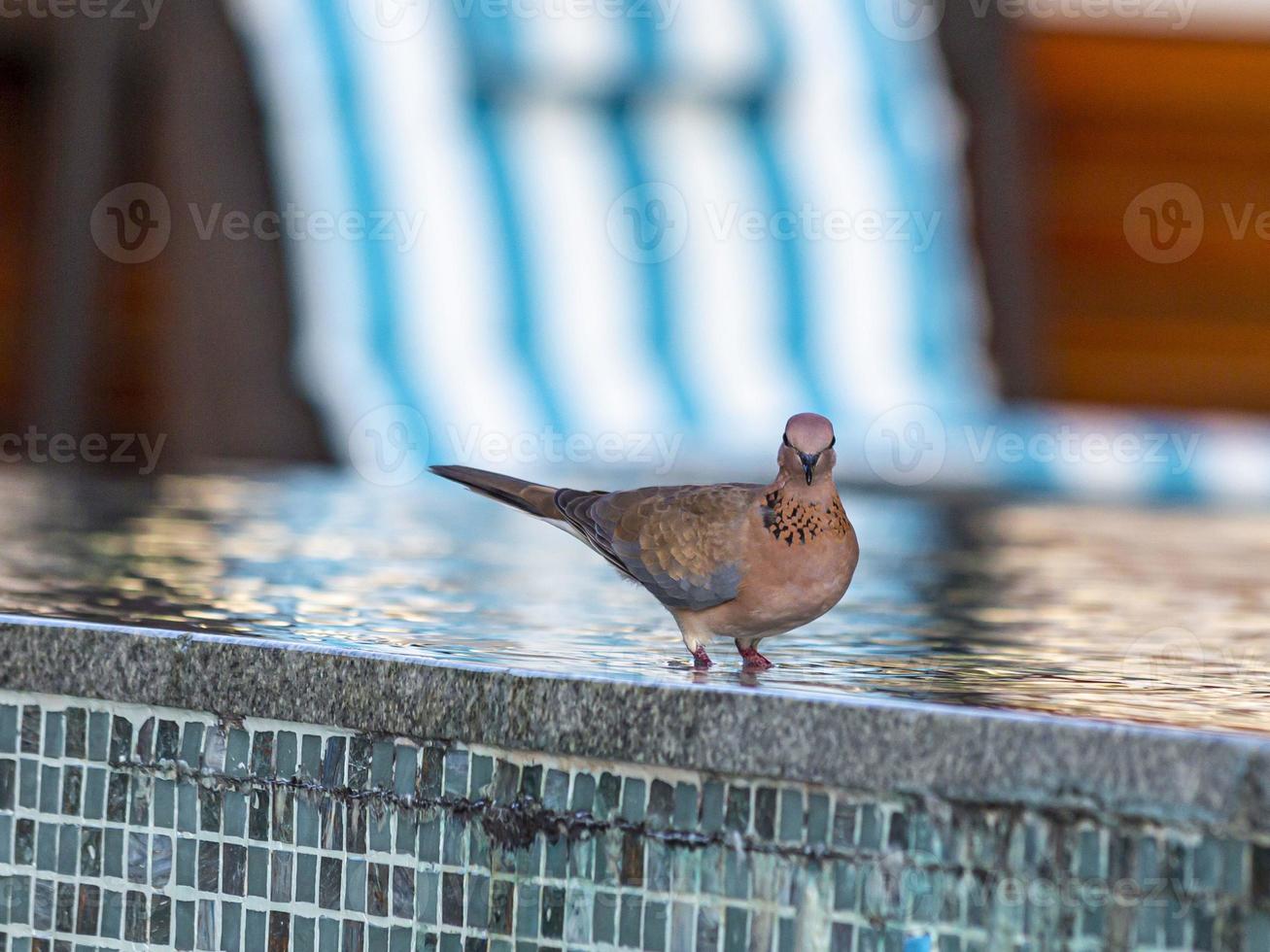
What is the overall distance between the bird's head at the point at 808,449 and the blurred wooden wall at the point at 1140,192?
21.9 ft

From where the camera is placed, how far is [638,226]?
7160 millimetres

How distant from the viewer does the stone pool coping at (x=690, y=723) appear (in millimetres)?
1547

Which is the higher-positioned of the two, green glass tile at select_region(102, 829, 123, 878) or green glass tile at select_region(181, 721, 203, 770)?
green glass tile at select_region(181, 721, 203, 770)

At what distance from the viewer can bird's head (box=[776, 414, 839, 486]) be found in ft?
6.51

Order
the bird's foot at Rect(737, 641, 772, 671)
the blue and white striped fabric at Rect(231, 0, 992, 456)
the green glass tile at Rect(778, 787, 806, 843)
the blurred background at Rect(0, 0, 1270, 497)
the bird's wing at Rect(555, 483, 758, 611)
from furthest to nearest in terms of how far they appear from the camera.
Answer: the blue and white striped fabric at Rect(231, 0, 992, 456) < the blurred background at Rect(0, 0, 1270, 497) < the bird's foot at Rect(737, 641, 772, 671) < the bird's wing at Rect(555, 483, 758, 611) < the green glass tile at Rect(778, 787, 806, 843)

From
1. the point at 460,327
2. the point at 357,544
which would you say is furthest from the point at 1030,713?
the point at 460,327

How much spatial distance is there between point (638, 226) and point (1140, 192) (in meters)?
2.74

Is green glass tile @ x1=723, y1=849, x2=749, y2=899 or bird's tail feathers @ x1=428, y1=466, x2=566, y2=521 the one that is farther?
bird's tail feathers @ x1=428, y1=466, x2=566, y2=521

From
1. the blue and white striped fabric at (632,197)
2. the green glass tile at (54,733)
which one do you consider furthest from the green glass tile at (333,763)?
the blue and white striped fabric at (632,197)

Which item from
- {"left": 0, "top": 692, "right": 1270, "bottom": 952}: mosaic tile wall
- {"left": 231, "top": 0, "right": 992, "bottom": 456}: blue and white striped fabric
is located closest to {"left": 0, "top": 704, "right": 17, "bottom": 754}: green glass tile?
{"left": 0, "top": 692, "right": 1270, "bottom": 952}: mosaic tile wall

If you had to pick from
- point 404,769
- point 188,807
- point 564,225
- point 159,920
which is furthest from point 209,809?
point 564,225

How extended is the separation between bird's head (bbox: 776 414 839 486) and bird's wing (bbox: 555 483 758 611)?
0.07 meters

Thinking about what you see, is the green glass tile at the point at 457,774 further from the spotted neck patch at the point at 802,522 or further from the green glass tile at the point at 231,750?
the spotted neck patch at the point at 802,522

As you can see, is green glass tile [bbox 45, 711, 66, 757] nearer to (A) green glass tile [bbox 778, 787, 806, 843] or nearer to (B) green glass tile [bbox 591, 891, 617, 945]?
(B) green glass tile [bbox 591, 891, 617, 945]
